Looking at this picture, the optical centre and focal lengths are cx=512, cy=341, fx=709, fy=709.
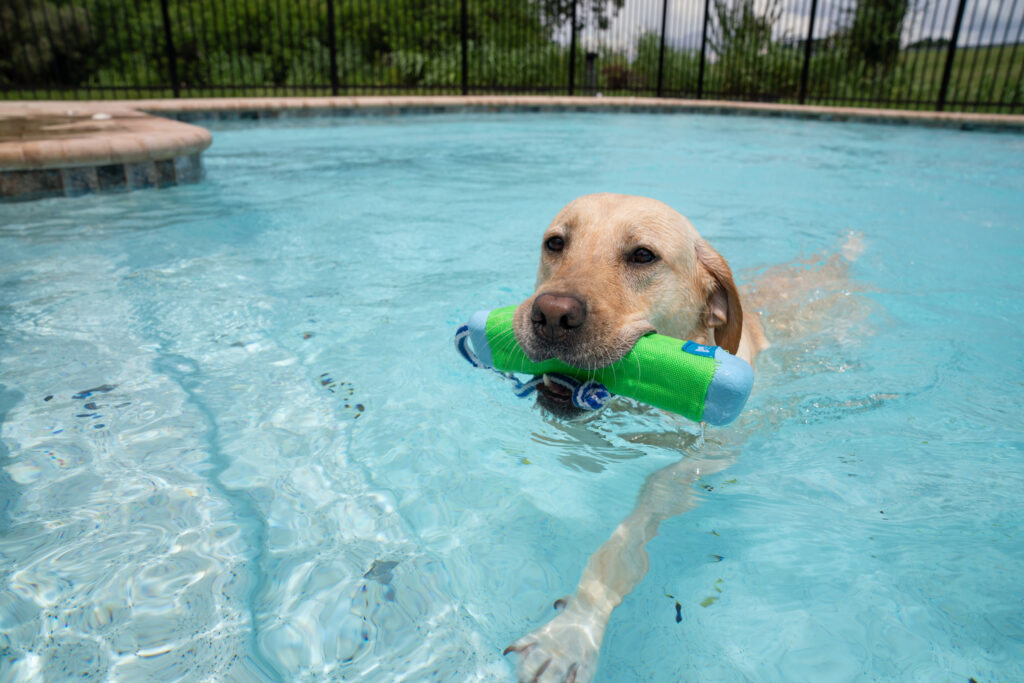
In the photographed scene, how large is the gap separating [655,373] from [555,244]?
97 cm

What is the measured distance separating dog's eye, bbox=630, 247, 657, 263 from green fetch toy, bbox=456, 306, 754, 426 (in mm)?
504

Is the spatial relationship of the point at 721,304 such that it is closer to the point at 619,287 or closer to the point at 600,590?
the point at 619,287

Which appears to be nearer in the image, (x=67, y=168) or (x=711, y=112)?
(x=67, y=168)

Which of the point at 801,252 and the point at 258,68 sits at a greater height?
the point at 258,68

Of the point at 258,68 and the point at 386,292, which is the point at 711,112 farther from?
the point at 386,292

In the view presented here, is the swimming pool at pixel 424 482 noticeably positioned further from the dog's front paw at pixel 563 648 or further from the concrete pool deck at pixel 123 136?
the concrete pool deck at pixel 123 136

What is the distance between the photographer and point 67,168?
264 inches

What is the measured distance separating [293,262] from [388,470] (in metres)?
3.30

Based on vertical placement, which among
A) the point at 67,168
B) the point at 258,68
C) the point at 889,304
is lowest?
the point at 889,304

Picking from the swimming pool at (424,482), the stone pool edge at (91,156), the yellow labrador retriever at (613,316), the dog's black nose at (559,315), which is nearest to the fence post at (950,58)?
the swimming pool at (424,482)

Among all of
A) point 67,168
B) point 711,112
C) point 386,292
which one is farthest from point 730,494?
point 711,112

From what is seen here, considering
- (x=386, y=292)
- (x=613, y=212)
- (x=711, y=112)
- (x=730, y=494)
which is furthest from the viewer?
(x=711, y=112)

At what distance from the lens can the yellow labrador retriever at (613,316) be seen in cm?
196

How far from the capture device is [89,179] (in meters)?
6.94
